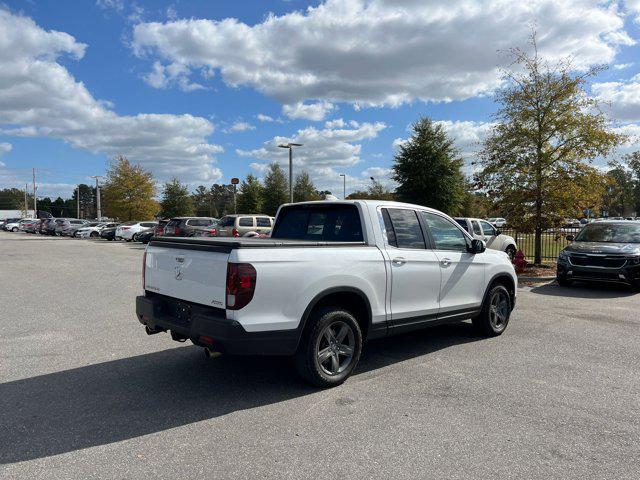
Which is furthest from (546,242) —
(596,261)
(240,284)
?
(240,284)

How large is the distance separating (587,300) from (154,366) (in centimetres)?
876

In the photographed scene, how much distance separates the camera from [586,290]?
454 inches

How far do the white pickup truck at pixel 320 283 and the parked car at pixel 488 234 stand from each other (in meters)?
10.5

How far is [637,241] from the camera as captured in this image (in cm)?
1168

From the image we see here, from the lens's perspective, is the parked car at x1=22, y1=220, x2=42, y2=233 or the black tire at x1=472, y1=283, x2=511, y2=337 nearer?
the black tire at x1=472, y1=283, x2=511, y2=337

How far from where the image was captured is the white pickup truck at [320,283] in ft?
13.2

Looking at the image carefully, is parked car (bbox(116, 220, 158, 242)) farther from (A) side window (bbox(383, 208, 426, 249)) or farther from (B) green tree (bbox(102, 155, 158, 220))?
(A) side window (bbox(383, 208, 426, 249))

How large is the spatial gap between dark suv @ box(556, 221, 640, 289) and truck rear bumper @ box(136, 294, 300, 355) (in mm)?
9535

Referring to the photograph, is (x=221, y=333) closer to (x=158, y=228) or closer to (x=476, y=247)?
(x=476, y=247)

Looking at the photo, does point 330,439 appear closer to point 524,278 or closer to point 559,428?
point 559,428

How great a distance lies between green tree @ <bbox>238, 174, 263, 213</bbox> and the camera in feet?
174

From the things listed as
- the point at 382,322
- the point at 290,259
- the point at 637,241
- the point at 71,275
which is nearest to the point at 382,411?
the point at 382,322

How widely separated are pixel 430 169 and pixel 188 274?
88.2 ft

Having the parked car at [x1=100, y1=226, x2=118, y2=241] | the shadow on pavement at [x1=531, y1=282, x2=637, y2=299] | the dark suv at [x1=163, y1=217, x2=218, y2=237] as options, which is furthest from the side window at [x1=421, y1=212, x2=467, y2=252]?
the parked car at [x1=100, y1=226, x2=118, y2=241]
